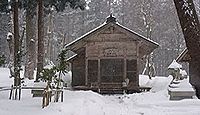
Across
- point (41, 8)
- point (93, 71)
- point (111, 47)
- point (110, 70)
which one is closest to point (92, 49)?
point (111, 47)

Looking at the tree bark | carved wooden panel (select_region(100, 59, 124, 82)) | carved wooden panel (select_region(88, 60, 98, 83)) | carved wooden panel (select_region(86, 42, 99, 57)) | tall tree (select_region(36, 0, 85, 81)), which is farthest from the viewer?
carved wooden panel (select_region(100, 59, 124, 82))

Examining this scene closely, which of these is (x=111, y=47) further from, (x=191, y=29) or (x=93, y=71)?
(x=191, y=29)

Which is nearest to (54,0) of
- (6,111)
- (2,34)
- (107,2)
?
(6,111)

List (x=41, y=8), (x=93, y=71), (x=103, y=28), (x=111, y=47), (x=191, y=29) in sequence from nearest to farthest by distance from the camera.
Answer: (x=191, y=29) → (x=41, y=8) → (x=103, y=28) → (x=111, y=47) → (x=93, y=71)

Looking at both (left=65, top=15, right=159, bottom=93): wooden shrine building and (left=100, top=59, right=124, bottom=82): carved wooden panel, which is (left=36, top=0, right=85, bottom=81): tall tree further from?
(left=100, top=59, right=124, bottom=82): carved wooden panel

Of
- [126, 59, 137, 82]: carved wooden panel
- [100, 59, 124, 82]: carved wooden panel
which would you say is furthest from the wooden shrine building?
[100, 59, 124, 82]: carved wooden panel

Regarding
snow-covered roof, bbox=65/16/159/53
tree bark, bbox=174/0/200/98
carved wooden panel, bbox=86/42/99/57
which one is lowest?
tree bark, bbox=174/0/200/98

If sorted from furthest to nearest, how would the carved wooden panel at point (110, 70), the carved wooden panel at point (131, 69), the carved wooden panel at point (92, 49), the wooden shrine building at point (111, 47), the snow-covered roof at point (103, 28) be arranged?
the carved wooden panel at point (110, 70), the carved wooden panel at point (131, 69), the carved wooden panel at point (92, 49), the wooden shrine building at point (111, 47), the snow-covered roof at point (103, 28)

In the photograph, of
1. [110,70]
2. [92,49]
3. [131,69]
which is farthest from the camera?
[110,70]

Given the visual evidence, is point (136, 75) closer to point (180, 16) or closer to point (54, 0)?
point (54, 0)

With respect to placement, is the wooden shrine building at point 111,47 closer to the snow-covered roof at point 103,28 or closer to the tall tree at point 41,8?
Answer: the snow-covered roof at point 103,28

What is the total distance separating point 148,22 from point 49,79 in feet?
103

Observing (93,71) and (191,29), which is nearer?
(191,29)

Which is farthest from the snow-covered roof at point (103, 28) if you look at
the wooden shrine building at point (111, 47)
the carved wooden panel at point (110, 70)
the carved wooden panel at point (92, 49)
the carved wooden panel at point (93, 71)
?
the carved wooden panel at point (110, 70)
